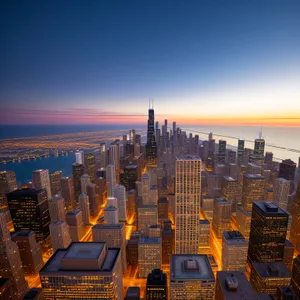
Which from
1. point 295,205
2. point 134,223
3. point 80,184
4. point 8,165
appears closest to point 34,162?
point 8,165

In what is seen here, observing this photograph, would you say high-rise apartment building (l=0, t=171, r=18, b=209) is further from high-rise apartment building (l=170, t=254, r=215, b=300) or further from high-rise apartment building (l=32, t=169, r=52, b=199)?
high-rise apartment building (l=170, t=254, r=215, b=300)

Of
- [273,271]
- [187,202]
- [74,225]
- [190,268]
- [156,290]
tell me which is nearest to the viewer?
[190,268]

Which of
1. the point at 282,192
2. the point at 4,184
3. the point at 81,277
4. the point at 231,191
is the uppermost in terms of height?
the point at 81,277

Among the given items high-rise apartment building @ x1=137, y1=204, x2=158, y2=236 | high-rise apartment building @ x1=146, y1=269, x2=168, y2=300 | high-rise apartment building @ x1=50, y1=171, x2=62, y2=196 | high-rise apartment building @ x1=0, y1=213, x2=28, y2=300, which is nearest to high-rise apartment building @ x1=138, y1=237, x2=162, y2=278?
high-rise apartment building @ x1=146, y1=269, x2=168, y2=300

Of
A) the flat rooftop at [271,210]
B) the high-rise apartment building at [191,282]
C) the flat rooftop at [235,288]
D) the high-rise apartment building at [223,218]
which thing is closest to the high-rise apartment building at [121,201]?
the high-rise apartment building at [223,218]

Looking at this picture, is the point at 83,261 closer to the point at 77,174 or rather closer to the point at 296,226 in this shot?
the point at 296,226

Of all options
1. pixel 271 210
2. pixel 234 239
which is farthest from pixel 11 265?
pixel 271 210
